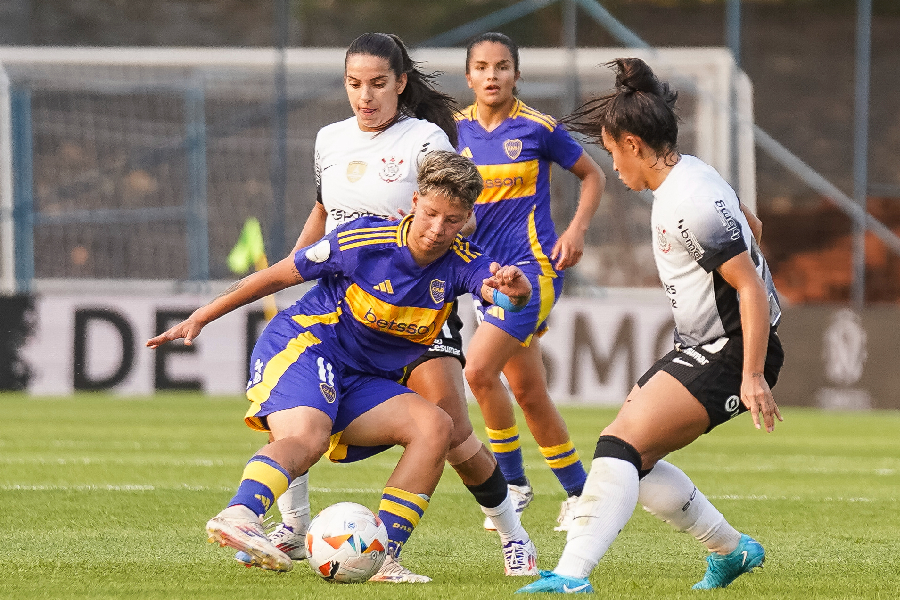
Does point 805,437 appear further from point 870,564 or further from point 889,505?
point 870,564

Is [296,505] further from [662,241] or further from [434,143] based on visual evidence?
[662,241]

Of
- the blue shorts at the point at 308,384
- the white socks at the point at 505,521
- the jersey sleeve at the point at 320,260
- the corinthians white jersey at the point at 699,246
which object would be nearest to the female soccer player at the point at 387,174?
the white socks at the point at 505,521

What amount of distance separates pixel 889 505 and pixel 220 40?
66.2 feet

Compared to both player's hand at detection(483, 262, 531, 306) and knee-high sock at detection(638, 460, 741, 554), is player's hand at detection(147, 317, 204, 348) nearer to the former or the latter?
player's hand at detection(483, 262, 531, 306)

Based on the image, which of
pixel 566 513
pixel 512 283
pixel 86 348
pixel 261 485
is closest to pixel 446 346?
pixel 512 283

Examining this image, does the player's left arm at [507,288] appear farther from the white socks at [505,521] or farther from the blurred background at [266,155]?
the blurred background at [266,155]

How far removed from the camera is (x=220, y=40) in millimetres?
26281

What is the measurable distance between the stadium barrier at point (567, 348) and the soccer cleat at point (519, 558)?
892 centimetres

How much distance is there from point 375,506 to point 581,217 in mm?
1764

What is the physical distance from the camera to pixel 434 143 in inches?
239

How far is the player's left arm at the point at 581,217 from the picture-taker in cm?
684

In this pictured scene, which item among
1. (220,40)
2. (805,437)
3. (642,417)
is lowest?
(805,437)

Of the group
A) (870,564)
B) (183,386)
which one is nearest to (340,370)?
(870,564)

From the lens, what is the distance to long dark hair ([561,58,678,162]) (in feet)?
16.0
